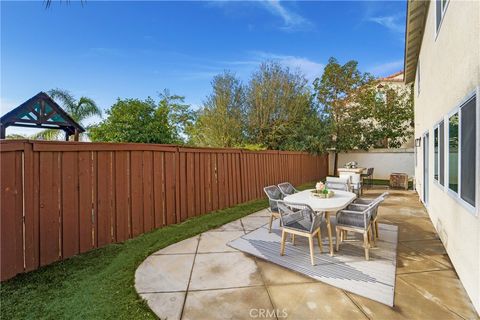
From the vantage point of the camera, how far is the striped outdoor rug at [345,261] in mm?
2578

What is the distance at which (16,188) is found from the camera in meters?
2.73

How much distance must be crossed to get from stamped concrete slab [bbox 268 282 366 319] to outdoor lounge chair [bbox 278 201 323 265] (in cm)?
60

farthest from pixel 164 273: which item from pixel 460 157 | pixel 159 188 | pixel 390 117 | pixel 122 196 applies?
pixel 390 117

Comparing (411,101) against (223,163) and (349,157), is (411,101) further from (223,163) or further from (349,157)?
(223,163)

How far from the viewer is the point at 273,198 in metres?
4.54

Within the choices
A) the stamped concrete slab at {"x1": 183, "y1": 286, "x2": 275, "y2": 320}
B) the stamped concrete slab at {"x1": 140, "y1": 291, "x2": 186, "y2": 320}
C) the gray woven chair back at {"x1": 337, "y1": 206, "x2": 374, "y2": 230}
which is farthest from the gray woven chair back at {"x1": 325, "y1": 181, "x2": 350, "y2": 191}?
the stamped concrete slab at {"x1": 140, "y1": 291, "x2": 186, "y2": 320}

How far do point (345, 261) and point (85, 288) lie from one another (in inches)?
127

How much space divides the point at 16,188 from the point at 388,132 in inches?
622

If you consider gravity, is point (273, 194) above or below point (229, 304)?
above

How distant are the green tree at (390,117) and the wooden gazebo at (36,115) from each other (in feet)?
47.6

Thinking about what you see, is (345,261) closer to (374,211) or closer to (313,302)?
(374,211)

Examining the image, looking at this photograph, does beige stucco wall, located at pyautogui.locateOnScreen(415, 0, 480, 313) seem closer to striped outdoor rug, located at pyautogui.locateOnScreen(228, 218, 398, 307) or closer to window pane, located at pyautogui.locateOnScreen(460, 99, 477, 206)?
window pane, located at pyautogui.locateOnScreen(460, 99, 477, 206)

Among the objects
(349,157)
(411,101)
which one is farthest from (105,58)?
(411,101)

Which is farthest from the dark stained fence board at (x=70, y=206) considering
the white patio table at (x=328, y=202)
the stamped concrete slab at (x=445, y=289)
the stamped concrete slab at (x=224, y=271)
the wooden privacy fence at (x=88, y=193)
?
the stamped concrete slab at (x=445, y=289)
